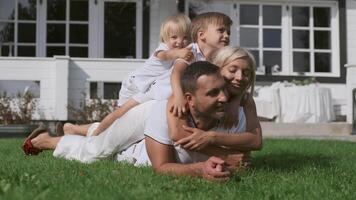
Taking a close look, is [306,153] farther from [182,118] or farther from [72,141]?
[182,118]

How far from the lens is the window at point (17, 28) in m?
14.3

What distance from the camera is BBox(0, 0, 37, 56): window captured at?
46.9 ft

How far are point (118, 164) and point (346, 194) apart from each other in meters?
1.70

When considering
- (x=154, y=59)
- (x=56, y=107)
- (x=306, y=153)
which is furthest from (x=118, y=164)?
(x=56, y=107)

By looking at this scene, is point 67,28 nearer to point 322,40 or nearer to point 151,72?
point 322,40

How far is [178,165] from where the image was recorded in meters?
3.96

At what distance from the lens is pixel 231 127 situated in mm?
4301

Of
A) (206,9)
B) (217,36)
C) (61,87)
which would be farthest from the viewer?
(206,9)

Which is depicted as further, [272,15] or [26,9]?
[272,15]

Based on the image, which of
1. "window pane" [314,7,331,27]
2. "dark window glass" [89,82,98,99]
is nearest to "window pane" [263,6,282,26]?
"window pane" [314,7,331,27]

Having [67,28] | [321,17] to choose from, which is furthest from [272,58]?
[67,28]

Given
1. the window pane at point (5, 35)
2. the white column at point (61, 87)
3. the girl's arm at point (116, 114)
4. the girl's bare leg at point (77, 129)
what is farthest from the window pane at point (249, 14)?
the girl's arm at point (116, 114)

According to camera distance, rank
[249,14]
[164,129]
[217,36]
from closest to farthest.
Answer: [164,129] → [217,36] → [249,14]

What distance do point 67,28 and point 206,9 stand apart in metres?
3.20
